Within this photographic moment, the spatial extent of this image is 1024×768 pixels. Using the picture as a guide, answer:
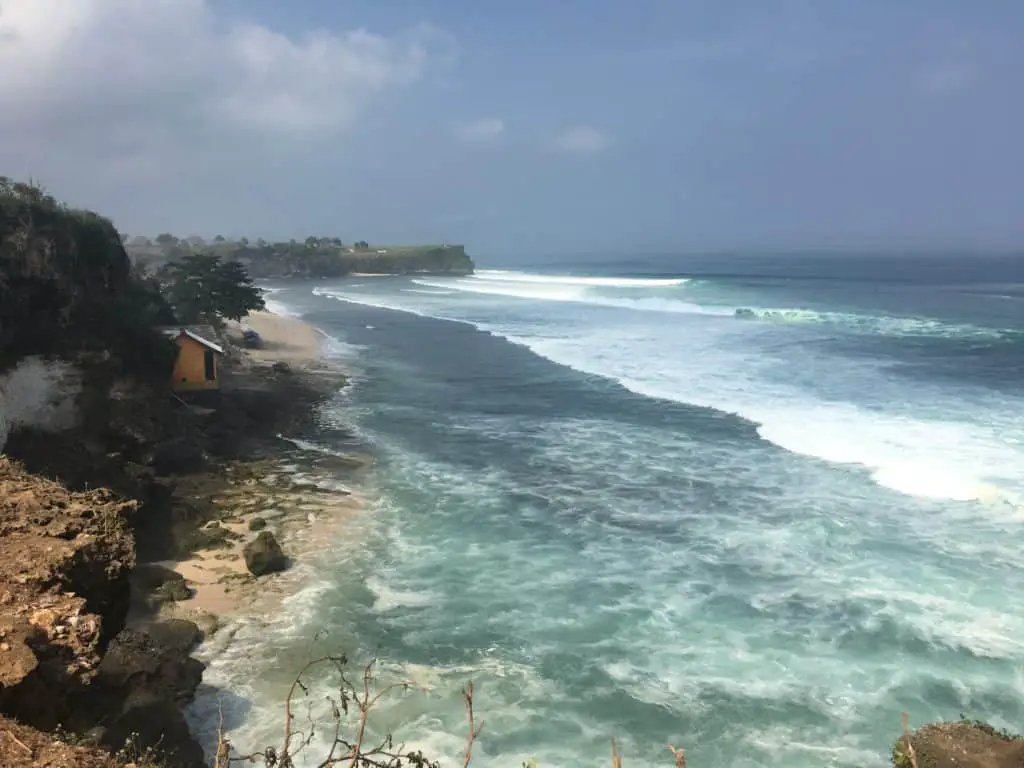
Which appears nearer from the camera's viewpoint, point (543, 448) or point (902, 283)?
point (543, 448)

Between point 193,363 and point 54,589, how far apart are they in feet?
72.8

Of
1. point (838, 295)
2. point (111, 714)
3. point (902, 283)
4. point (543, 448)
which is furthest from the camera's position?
point (902, 283)

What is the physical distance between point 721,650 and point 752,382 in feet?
72.6

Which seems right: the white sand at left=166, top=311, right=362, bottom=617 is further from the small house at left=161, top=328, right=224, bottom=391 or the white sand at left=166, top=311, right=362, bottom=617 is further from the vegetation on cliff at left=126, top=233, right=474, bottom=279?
the vegetation on cliff at left=126, top=233, right=474, bottom=279

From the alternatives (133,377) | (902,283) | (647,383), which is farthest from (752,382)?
(902,283)

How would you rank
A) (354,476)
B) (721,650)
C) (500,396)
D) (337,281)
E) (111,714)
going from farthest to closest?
1. (337,281)
2. (500,396)
3. (354,476)
4. (721,650)
5. (111,714)

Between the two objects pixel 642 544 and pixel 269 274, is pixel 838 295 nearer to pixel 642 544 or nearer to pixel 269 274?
pixel 642 544

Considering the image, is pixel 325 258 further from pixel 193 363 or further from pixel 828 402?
pixel 828 402

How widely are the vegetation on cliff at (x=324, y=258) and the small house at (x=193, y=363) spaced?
323 feet

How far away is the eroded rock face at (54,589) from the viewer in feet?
21.7

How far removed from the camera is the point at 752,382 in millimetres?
34438

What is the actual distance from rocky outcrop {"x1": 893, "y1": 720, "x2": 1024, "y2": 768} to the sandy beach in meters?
11.1

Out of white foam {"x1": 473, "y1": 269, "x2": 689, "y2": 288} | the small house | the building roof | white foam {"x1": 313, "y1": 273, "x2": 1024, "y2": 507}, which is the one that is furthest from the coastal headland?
white foam {"x1": 473, "y1": 269, "x2": 689, "y2": 288}

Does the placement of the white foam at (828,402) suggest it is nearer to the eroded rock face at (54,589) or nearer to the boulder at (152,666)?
the boulder at (152,666)
